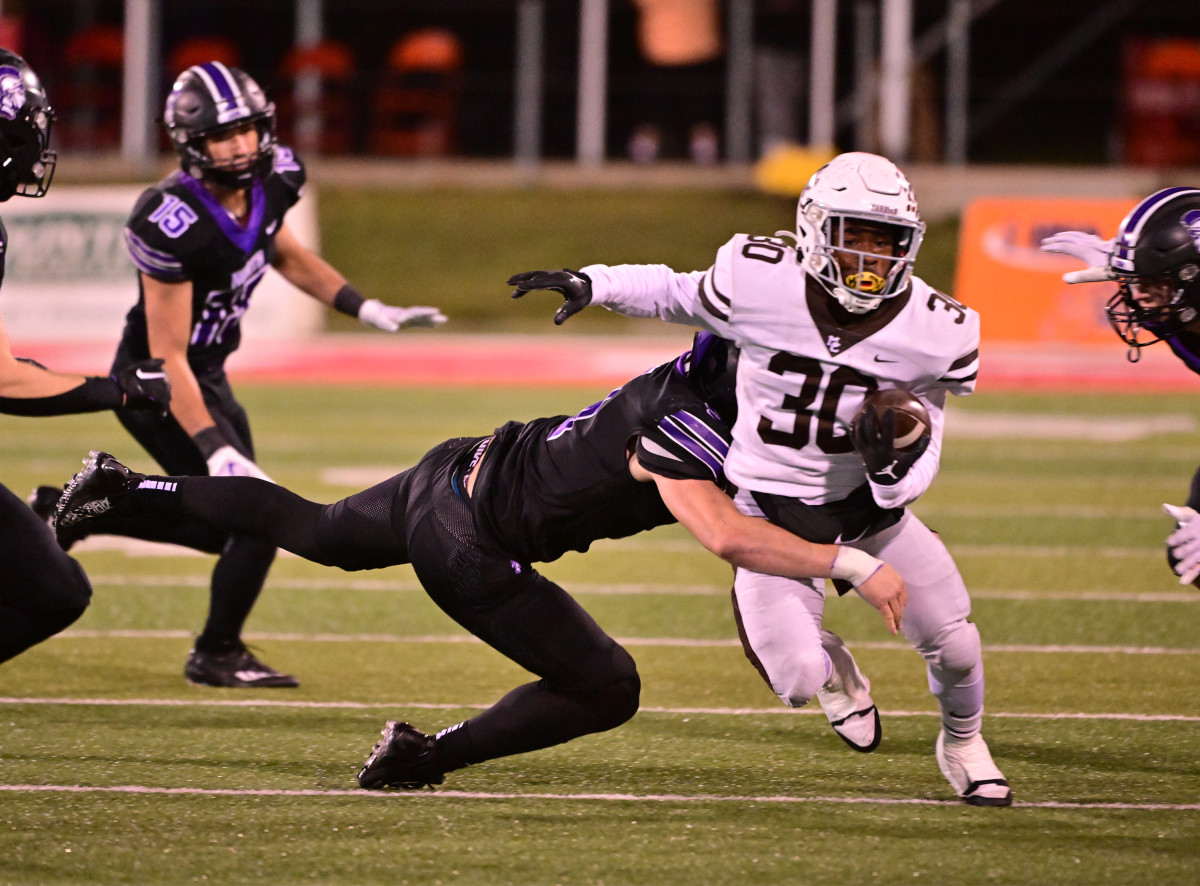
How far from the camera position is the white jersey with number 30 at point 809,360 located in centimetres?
338

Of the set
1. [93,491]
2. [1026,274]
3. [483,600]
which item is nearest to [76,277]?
[1026,274]

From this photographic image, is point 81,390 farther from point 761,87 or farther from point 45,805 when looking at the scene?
point 761,87

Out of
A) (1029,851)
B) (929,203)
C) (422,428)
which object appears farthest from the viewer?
(929,203)

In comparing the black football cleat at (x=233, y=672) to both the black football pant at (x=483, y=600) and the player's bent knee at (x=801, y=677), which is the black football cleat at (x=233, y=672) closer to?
the black football pant at (x=483, y=600)

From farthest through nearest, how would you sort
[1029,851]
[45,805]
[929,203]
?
1. [929,203]
2. [45,805]
3. [1029,851]

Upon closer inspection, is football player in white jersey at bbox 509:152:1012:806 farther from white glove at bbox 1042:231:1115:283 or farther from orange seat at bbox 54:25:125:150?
orange seat at bbox 54:25:125:150

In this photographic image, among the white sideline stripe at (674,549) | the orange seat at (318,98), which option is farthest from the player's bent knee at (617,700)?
the orange seat at (318,98)

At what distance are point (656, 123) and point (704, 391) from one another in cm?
1584

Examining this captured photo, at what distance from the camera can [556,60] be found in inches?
748

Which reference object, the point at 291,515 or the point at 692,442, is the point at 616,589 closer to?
the point at 291,515

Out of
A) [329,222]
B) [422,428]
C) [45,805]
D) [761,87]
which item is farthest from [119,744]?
[761,87]

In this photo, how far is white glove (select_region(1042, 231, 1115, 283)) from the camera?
392cm

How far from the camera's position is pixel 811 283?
11.2 ft

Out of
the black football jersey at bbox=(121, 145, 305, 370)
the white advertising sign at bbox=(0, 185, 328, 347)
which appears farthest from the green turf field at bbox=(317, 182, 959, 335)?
the black football jersey at bbox=(121, 145, 305, 370)
